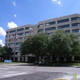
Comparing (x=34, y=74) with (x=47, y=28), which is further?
(x=47, y=28)

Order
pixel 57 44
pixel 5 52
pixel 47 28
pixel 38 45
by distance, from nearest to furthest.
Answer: pixel 57 44 < pixel 38 45 < pixel 47 28 < pixel 5 52

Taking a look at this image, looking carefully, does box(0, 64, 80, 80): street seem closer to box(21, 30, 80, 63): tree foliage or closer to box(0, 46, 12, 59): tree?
box(21, 30, 80, 63): tree foliage

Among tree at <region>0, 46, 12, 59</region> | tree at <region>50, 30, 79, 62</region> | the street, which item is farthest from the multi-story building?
the street

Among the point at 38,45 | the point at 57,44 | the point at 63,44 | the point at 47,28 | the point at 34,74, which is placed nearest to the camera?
the point at 34,74

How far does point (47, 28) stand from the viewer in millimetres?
87500

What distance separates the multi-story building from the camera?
7600cm

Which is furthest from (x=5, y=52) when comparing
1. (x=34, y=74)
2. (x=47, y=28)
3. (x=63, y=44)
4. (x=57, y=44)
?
(x=34, y=74)

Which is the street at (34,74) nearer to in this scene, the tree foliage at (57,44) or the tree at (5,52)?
the tree foliage at (57,44)

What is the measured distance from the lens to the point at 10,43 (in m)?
112

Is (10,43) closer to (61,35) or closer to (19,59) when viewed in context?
(19,59)

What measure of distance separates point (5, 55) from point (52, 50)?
56.1 m

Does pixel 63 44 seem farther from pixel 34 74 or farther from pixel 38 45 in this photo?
pixel 34 74

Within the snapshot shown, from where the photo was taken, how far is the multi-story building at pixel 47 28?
76000 millimetres

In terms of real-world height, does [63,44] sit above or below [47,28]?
below
